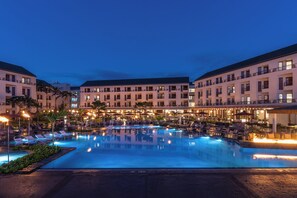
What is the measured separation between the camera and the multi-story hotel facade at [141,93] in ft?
217

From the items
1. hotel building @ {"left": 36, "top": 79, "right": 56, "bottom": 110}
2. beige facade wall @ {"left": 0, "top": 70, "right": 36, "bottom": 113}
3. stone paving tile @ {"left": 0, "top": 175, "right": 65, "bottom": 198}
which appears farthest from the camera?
hotel building @ {"left": 36, "top": 79, "right": 56, "bottom": 110}

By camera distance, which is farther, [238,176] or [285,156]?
[285,156]

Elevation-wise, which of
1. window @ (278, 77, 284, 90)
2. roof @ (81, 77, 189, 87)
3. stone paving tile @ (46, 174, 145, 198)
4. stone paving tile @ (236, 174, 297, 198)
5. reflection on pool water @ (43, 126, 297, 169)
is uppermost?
roof @ (81, 77, 189, 87)

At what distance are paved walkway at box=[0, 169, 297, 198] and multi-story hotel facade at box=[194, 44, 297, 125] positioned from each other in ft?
88.9

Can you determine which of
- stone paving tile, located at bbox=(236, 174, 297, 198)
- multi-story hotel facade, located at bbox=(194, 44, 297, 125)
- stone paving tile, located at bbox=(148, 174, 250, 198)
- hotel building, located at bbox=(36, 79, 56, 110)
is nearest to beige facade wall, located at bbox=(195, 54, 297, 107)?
multi-story hotel facade, located at bbox=(194, 44, 297, 125)

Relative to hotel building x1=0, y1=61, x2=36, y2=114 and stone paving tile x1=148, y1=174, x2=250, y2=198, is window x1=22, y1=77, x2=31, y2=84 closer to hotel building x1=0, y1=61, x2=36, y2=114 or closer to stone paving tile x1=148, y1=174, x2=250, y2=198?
hotel building x1=0, y1=61, x2=36, y2=114

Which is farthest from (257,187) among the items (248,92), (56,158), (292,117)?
(248,92)

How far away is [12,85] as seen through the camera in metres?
45.1

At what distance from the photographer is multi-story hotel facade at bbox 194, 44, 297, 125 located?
1357 inches

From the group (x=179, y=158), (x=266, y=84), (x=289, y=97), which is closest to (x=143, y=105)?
(x=266, y=84)

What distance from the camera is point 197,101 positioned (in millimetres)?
62875

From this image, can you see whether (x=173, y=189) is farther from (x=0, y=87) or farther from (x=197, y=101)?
(x=197, y=101)

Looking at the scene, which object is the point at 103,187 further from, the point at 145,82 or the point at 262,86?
the point at 145,82

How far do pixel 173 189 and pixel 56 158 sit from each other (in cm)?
750
